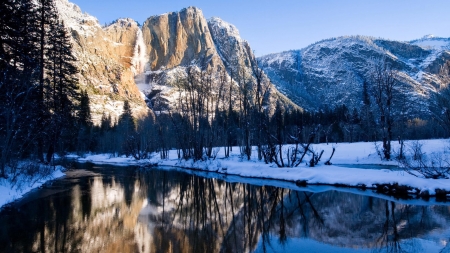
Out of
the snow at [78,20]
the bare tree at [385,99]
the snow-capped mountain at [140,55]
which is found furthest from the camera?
the snow at [78,20]

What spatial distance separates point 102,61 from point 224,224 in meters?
143

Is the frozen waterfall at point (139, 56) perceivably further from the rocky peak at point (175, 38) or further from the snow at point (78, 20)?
the snow at point (78, 20)

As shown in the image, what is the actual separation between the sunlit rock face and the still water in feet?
337

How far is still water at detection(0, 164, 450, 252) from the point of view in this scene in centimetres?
766

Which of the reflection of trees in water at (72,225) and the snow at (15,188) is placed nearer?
the reflection of trees in water at (72,225)

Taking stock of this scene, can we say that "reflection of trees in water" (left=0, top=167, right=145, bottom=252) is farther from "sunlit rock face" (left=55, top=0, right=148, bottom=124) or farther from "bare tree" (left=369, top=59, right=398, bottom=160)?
"sunlit rock face" (left=55, top=0, right=148, bottom=124)

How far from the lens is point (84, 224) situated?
991cm

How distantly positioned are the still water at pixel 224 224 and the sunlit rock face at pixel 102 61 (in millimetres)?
102595

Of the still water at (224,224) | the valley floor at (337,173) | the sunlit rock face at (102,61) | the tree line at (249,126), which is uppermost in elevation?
the sunlit rock face at (102,61)

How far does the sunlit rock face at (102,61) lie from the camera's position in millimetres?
117250

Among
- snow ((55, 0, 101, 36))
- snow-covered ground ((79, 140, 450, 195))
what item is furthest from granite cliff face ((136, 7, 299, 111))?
snow-covered ground ((79, 140, 450, 195))

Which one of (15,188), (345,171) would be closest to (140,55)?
(15,188)

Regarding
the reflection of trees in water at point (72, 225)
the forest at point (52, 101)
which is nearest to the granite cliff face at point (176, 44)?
the forest at point (52, 101)

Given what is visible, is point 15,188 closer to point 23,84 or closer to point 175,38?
point 23,84
